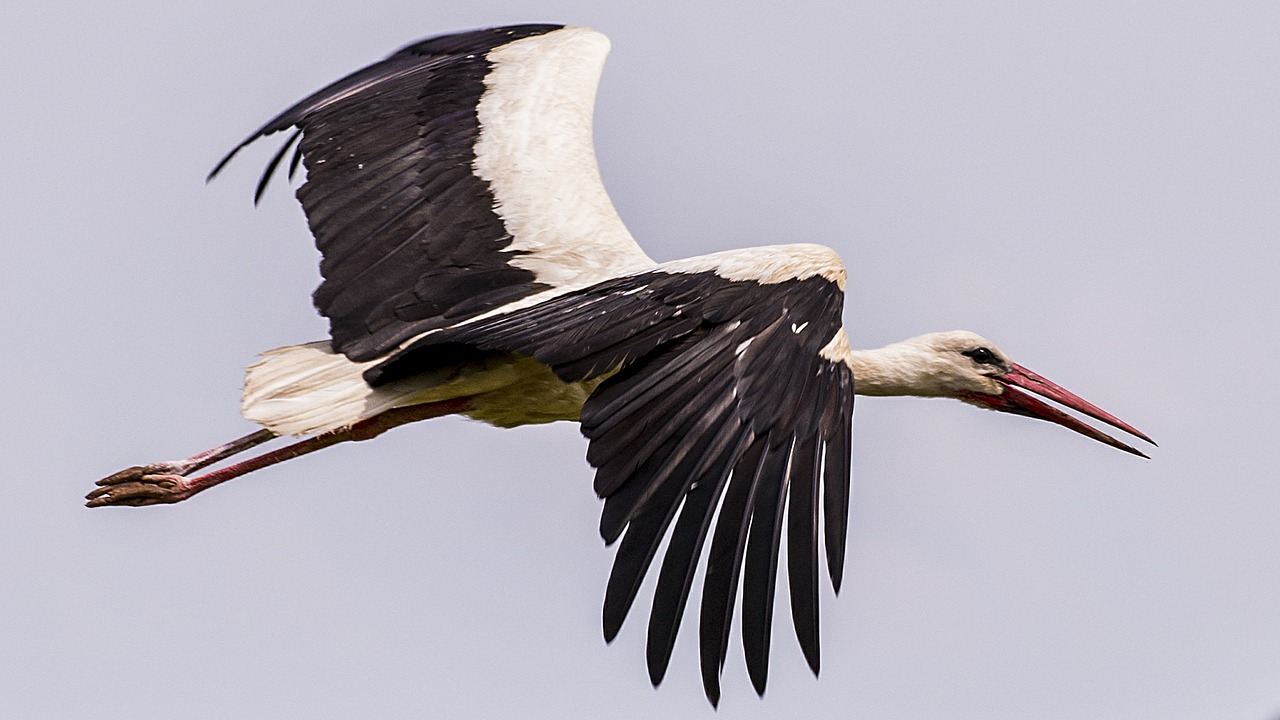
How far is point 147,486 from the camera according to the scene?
8.08 metres

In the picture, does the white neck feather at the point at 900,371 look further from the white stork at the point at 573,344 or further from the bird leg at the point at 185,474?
the bird leg at the point at 185,474

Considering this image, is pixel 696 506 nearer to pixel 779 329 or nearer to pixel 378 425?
pixel 779 329

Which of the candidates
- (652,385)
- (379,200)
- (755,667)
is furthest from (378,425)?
(755,667)

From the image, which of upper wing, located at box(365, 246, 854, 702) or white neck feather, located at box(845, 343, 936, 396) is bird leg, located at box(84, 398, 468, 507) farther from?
white neck feather, located at box(845, 343, 936, 396)

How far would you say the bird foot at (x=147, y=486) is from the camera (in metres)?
8.08

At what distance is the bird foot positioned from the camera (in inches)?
318

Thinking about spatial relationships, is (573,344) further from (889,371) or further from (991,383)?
(991,383)

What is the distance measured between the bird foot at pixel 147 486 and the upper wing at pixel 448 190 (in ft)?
3.35

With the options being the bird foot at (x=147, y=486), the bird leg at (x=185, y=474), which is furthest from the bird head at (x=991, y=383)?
the bird foot at (x=147, y=486)

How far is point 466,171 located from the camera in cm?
822

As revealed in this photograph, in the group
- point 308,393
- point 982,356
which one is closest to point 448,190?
point 308,393

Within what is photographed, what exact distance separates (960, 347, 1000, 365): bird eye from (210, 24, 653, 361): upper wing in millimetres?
1687

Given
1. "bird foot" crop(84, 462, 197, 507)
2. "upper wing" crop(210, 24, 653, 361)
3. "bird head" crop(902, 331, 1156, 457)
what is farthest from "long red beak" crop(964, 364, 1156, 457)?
"bird foot" crop(84, 462, 197, 507)

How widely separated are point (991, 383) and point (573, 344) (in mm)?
3062
